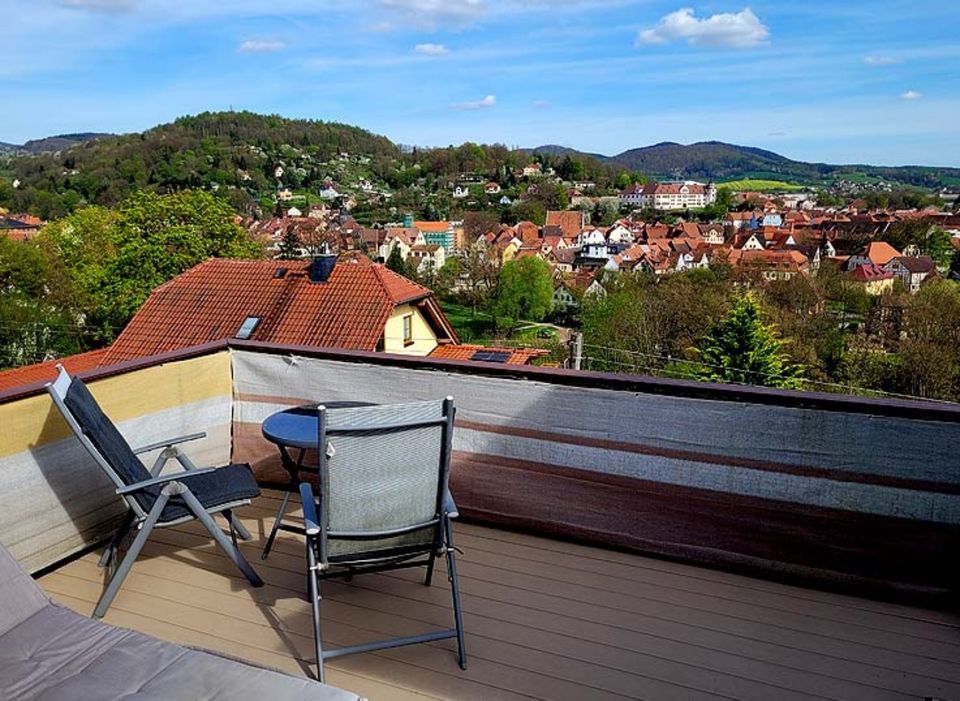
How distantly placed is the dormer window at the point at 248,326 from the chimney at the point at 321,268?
4.89 feet

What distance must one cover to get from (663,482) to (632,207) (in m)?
117

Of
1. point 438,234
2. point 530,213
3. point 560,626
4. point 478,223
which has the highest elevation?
point 530,213

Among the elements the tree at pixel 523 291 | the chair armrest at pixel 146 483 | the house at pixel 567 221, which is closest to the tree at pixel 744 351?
the chair armrest at pixel 146 483

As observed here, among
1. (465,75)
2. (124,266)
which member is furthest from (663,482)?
(465,75)

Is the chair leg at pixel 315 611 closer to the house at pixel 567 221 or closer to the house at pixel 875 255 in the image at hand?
the house at pixel 875 255

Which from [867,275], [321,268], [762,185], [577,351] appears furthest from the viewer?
[762,185]

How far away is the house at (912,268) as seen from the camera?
46969mm

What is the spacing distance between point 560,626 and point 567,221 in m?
90.7

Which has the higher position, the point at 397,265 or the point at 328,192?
the point at 328,192

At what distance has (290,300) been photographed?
14.8m

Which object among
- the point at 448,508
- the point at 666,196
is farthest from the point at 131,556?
the point at 666,196

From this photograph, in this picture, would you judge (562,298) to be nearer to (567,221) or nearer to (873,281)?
(873,281)

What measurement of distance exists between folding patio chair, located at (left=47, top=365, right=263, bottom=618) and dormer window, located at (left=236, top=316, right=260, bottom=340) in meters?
12.3

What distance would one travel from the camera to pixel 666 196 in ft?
381
